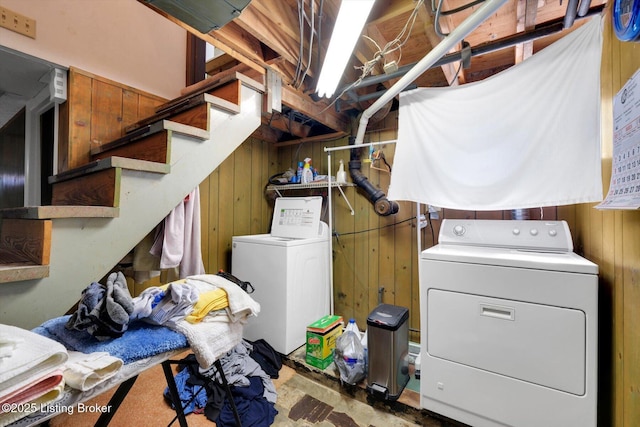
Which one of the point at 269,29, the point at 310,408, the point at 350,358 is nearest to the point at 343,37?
the point at 269,29

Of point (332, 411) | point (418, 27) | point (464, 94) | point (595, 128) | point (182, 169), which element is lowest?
point (332, 411)

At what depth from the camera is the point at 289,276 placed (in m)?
2.14

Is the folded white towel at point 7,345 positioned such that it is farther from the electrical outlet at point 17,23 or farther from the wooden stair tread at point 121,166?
the electrical outlet at point 17,23

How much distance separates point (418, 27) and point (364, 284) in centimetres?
208

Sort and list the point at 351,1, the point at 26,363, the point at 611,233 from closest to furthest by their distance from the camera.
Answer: the point at 26,363
the point at 351,1
the point at 611,233

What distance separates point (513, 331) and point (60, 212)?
1.95 m

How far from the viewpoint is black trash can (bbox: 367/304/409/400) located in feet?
5.40

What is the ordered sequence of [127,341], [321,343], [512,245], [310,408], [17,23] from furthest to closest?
[321,343], [310,408], [512,245], [17,23], [127,341]

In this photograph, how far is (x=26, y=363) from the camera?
562 millimetres

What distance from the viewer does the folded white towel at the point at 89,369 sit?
0.62 meters

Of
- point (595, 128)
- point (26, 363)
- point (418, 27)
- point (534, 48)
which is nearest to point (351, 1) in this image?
point (418, 27)

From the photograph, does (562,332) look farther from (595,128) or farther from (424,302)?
(595,128)

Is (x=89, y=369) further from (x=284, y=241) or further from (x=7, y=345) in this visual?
(x=284, y=241)

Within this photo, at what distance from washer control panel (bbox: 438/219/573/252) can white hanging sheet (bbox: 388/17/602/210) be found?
18 cm
